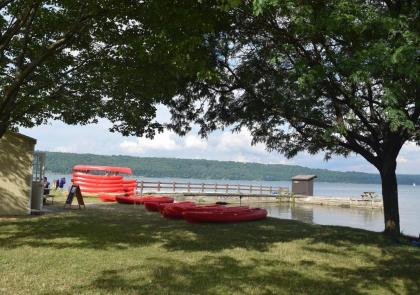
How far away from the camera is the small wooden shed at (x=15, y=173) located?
16625 mm

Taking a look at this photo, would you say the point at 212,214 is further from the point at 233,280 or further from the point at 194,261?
the point at 233,280

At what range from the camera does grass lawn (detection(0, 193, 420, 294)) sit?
23.9ft

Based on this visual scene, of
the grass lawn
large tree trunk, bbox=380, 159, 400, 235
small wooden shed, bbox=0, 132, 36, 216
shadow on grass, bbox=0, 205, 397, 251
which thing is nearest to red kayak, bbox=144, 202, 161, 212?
shadow on grass, bbox=0, 205, 397, 251

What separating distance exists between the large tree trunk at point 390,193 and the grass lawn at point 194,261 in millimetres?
828

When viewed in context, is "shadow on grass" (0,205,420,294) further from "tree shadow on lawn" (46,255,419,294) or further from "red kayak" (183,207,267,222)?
"red kayak" (183,207,267,222)

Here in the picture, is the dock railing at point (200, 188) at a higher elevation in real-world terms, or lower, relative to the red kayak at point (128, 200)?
higher

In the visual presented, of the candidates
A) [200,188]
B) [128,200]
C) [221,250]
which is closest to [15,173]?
[128,200]

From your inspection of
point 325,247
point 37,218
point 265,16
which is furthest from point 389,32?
point 37,218

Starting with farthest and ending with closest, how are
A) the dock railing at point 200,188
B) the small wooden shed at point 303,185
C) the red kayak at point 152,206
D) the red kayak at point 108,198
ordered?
1. the small wooden shed at point 303,185
2. the dock railing at point 200,188
3. the red kayak at point 108,198
4. the red kayak at point 152,206

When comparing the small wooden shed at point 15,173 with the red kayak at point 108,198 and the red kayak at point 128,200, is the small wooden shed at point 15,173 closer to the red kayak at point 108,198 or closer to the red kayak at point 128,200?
the red kayak at point 128,200

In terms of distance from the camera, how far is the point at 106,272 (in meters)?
→ 7.93

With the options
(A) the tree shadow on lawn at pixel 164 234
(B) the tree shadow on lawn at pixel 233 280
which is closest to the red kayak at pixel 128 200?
(A) the tree shadow on lawn at pixel 164 234

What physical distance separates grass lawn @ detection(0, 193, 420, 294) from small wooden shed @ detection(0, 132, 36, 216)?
89.0 inches

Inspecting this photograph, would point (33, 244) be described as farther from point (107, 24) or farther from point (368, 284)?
point (368, 284)
